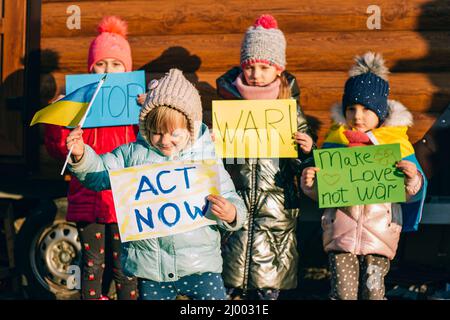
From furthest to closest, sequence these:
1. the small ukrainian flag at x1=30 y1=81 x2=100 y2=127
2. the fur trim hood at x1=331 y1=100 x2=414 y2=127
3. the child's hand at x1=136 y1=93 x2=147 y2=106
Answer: the child's hand at x1=136 y1=93 x2=147 y2=106, the fur trim hood at x1=331 y1=100 x2=414 y2=127, the small ukrainian flag at x1=30 y1=81 x2=100 y2=127

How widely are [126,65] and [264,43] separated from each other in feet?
3.68

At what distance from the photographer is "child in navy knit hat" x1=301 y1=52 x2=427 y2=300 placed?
16.7 feet

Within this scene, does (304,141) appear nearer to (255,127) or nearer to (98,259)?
(255,127)

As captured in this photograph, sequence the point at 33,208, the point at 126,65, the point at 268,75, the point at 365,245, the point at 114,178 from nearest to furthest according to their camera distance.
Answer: the point at 114,178 < the point at 365,245 < the point at 268,75 < the point at 126,65 < the point at 33,208

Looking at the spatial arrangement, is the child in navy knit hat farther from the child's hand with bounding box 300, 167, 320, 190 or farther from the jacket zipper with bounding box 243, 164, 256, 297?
the jacket zipper with bounding box 243, 164, 256, 297

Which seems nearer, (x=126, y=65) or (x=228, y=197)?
(x=228, y=197)

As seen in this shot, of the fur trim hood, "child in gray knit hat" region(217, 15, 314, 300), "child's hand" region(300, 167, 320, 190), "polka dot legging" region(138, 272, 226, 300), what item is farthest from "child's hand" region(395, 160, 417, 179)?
"polka dot legging" region(138, 272, 226, 300)

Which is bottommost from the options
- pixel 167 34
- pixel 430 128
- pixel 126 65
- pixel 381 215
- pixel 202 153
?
pixel 381 215

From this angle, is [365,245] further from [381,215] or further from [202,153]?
[202,153]

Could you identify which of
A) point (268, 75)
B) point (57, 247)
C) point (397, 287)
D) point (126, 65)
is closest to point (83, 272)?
point (57, 247)

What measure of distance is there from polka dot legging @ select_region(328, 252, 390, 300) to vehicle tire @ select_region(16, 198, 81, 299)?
2431 mm

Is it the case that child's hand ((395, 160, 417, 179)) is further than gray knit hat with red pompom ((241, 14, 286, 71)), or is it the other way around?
gray knit hat with red pompom ((241, 14, 286, 71))

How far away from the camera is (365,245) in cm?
509

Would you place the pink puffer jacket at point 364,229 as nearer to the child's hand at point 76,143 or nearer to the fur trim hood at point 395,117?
the fur trim hood at point 395,117
